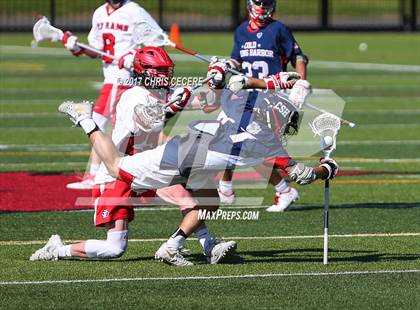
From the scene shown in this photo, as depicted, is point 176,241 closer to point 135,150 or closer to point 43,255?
point 135,150

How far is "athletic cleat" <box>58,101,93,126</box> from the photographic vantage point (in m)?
8.91

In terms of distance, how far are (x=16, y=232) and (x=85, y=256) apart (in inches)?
67.1

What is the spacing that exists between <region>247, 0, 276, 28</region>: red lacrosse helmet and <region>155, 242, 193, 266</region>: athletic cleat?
3896 mm

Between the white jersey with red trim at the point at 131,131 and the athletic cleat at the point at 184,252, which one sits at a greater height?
the white jersey with red trim at the point at 131,131

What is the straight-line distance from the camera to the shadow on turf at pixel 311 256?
373 inches

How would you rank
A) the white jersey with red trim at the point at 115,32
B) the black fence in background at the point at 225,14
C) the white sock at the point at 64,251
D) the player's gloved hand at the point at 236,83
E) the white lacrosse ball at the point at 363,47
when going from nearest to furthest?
the white sock at the point at 64,251 → the player's gloved hand at the point at 236,83 → the white jersey with red trim at the point at 115,32 → the white lacrosse ball at the point at 363,47 → the black fence in background at the point at 225,14

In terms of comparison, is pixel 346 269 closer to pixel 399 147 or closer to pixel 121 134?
pixel 121 134

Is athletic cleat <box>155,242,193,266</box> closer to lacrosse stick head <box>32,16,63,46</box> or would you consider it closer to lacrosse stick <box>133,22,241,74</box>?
lacrosse stick head <box>32,16,63,46</box>

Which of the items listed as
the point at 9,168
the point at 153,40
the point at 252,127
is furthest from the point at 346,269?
the point at 9,168

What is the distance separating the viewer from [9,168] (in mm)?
15039

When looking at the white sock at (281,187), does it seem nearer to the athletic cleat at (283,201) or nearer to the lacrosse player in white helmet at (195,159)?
the athletic cleat at (283,201)

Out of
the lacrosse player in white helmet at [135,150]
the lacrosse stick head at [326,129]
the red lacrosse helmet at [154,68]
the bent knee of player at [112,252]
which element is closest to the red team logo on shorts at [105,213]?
the lacrosse player in white helmet at [135,150]

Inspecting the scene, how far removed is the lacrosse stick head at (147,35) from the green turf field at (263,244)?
2.00m

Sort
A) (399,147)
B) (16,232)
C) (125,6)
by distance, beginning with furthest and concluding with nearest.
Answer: (399,147), (125,6), (16,232)
